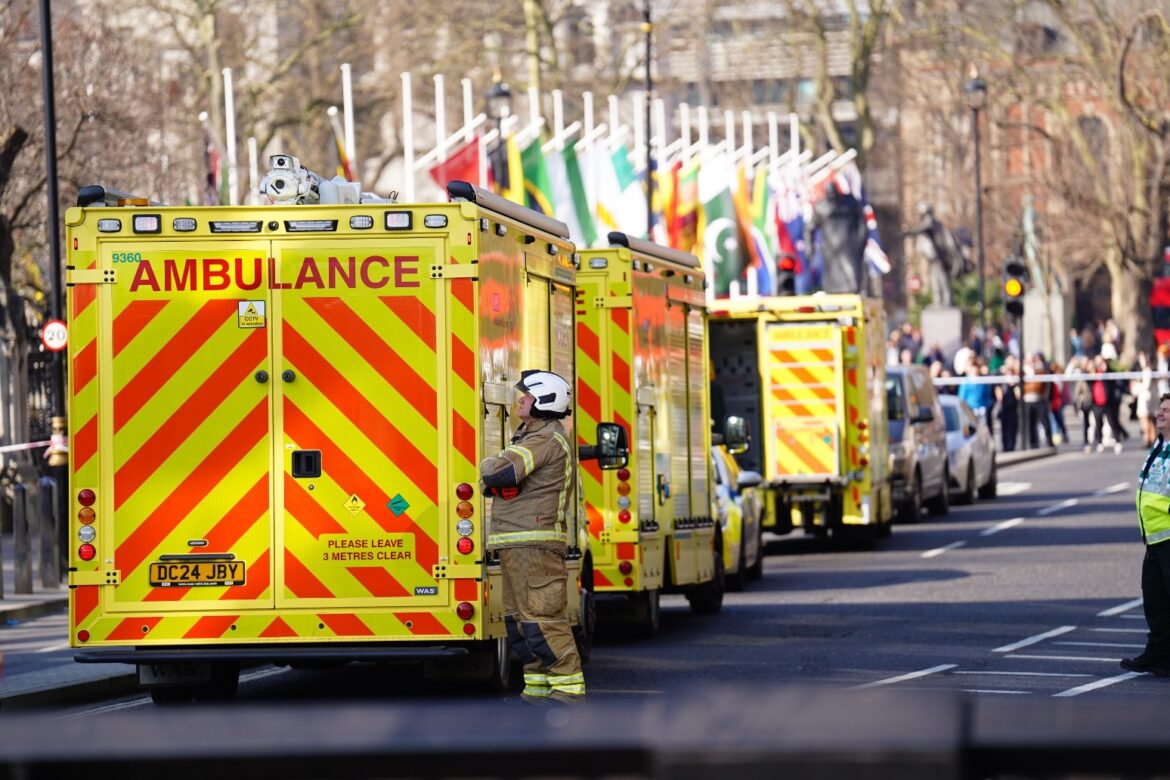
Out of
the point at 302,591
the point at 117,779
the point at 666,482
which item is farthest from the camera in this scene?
the point at 666,482

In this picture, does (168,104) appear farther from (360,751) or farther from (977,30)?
(360,751)

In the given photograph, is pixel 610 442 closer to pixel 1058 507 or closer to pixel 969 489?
pixel 1058 507

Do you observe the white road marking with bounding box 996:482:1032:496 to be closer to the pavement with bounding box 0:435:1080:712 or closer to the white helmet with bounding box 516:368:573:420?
the pavement with bounding box 0:435:1080:712

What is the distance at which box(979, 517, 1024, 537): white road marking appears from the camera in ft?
88.4

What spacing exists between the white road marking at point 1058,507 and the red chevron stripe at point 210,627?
1827 centimetres

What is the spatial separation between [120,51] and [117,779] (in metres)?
40.5

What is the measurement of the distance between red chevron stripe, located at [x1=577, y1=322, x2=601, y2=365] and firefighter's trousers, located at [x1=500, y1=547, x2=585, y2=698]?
189 inches

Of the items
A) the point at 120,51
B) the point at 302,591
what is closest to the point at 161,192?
the point at 120,51

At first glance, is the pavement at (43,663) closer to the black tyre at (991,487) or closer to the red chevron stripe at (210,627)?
the red chevron stripe at (210,627)

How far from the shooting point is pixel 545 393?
11773 millimetres

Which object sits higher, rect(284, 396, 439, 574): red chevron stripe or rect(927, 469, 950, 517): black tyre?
rect(284, 396, 439, 574): red chevron stripe

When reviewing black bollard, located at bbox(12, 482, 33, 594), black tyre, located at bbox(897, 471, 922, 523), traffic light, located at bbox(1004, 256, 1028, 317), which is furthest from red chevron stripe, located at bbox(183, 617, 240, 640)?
traffic light, located at bbox(1004, 256, 1028, 317)

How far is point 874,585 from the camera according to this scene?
2116 centimetres

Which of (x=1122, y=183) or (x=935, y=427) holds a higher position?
(x=1122, y=183)
